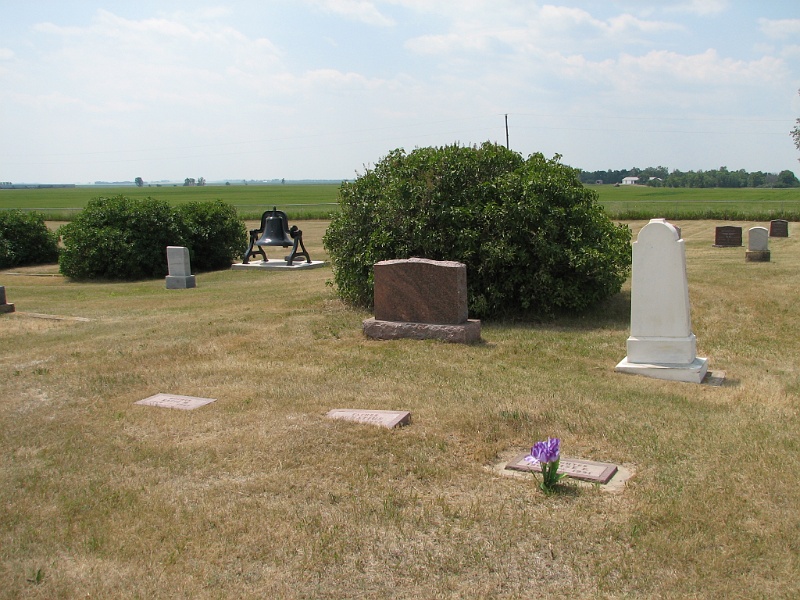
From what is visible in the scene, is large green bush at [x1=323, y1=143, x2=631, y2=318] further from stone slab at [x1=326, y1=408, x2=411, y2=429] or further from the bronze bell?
the bronze bell

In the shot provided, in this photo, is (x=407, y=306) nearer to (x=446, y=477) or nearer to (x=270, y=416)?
(x=270, y=416)

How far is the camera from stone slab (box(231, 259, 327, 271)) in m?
20.4

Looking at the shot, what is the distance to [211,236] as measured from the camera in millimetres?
22438

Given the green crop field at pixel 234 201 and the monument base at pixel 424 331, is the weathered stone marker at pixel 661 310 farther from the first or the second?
the green crop field at pixel 234 201

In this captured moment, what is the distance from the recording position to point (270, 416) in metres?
6.29

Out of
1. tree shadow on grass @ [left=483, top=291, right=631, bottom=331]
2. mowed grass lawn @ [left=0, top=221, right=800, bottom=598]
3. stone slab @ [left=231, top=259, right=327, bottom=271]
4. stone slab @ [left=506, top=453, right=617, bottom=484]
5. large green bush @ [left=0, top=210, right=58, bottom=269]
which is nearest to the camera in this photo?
mowed grass lawn @ [left=0, top=221, right=800, bottom=598]

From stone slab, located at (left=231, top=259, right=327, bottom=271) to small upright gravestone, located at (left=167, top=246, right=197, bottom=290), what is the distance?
3.37 meters

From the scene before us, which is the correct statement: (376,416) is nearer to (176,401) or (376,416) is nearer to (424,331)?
(176,401)

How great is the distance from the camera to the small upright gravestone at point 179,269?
56.7ft

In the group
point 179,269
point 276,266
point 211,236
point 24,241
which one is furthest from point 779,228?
point 24,241

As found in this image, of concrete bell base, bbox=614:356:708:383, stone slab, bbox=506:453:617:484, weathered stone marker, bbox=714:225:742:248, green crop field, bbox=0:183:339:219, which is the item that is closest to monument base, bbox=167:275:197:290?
concrete bell base, bbox=614:356:708:383

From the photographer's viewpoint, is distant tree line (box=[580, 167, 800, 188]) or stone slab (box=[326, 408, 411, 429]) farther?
distant tree line (box=[580, 167, 800, 188])

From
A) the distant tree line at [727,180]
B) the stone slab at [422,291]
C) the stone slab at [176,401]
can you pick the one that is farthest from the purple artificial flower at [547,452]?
the distant tree line at [727,180]

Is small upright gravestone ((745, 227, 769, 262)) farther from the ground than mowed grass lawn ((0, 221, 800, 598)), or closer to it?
farther from the ground
